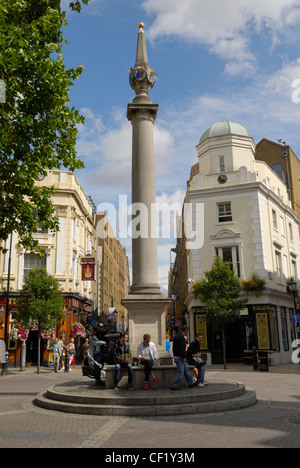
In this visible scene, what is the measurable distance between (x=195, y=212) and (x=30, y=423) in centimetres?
2436

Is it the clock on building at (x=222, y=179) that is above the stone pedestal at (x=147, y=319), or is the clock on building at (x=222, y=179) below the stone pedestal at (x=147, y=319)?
above

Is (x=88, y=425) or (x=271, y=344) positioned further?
(x=271, y=344)

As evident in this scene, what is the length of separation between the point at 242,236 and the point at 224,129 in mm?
8774

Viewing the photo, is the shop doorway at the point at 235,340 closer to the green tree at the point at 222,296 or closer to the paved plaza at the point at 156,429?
the green tree at the point at 222,296

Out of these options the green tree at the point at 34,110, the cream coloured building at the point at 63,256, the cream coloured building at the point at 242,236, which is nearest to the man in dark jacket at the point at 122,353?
the green tree at the point at 34,110

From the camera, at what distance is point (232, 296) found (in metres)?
25.7

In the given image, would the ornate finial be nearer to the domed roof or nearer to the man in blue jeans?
the man in blue jeans

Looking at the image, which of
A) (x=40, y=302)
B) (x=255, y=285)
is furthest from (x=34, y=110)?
(x=255, y=285)

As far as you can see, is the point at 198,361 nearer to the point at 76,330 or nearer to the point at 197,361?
the point at 197,361

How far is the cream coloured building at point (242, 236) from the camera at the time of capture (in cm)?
2862

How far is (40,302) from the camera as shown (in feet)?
85.8

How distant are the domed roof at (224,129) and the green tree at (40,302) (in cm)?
1678
